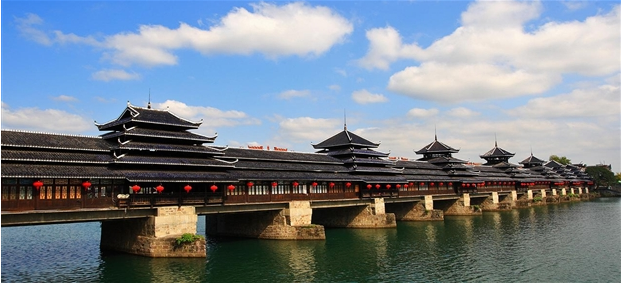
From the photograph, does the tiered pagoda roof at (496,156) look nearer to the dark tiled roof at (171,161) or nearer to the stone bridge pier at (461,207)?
the stone bridge pier at (461,207)

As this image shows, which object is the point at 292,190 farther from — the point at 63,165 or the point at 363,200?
the point at 63,165

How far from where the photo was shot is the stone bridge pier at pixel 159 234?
3484 cm

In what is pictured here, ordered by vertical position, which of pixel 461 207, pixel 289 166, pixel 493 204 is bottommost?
pixel 493 204

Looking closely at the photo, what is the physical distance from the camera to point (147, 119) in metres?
39.4

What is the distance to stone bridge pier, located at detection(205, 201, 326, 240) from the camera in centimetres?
4578

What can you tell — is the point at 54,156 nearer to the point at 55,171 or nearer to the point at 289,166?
the point at 55,171

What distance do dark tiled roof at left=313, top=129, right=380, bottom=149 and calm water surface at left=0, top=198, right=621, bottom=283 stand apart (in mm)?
12981

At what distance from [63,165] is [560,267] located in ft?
122

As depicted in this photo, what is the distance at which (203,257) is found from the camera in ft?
117

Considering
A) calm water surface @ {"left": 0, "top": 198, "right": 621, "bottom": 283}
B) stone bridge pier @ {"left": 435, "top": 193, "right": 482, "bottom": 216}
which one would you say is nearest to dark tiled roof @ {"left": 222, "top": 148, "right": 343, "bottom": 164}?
calm water surface @ {"left": 0, "top": 198, "right": 621, "bottom": 283}

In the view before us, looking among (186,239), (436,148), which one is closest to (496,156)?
(436,148)

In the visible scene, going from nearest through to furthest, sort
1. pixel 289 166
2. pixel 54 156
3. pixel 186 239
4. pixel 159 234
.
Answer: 1. pixel 54 156
2. pixel 186 239
3. pixel 159 234
4. pixel 289 166

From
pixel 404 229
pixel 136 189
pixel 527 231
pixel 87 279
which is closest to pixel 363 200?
pixel 404 229

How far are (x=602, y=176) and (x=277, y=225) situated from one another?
14650cm
